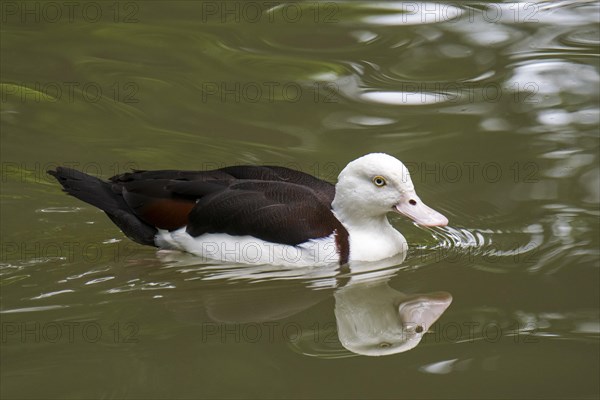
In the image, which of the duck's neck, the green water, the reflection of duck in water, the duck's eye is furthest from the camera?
the duck's neck

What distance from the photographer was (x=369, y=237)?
9820 mm

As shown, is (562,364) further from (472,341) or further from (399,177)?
(399,177)

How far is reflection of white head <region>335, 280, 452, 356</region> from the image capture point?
27.3ft

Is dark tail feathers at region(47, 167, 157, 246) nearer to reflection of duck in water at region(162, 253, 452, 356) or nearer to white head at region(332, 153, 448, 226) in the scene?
reflection of duck in water at region(162, 253, 452, 356)

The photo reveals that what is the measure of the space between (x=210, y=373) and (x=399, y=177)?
2.73 metres

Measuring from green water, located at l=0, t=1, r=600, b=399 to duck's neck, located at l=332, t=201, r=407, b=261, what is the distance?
19 cm

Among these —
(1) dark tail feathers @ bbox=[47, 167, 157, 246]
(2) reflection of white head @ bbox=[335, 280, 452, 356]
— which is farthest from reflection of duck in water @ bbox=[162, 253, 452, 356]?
(1) dark tail feathers @ bbox=[47, 167, 157, 246]

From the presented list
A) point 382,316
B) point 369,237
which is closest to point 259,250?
point 369,237

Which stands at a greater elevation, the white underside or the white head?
the white head

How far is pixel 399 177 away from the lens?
9.52 m

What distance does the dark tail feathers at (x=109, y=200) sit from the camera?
9.98m

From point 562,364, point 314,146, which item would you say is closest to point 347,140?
point 314,146

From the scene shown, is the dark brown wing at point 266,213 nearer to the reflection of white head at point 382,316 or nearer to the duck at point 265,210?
the duck at point 265,210

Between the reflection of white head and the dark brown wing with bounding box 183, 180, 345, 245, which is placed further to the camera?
the dark brown wing with bounding box 183, 180, 345, 245
